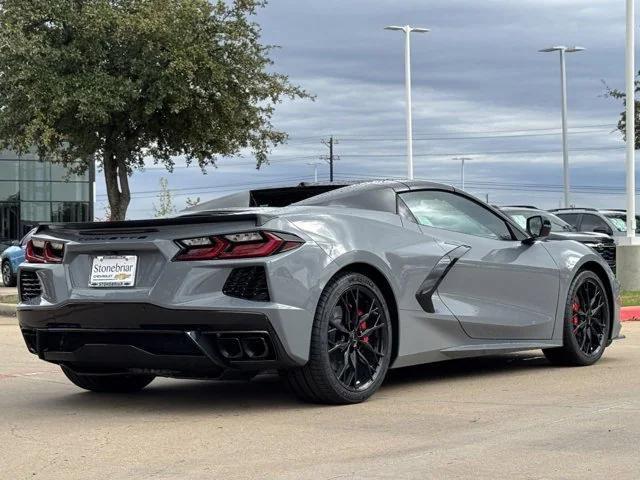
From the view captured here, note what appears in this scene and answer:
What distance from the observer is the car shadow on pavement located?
6.99 m

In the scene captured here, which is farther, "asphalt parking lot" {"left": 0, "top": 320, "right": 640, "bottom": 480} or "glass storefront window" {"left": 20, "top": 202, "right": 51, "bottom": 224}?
"glass storefront window" {"left": 20, "top": 202, "right": 51, "bottom": 224}

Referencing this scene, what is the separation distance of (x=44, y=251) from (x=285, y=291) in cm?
177

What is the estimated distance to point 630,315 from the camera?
556 inches

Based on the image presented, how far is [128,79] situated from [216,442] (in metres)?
19.0

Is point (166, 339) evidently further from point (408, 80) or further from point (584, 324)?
point (408, 80)

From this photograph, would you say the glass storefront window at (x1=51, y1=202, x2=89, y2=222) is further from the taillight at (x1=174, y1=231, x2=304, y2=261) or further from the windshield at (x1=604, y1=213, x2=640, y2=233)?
the taillight at (x1=174, y1=231, x2=304, y2=261)

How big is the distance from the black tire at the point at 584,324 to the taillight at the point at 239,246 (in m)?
2.96

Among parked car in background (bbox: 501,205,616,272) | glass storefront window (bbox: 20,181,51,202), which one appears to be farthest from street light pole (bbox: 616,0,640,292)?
glass storefront window (bbox: 20,181,51,202)

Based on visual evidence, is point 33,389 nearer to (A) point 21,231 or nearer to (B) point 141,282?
(B) point 141,282

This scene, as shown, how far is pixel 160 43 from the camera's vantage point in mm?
24203

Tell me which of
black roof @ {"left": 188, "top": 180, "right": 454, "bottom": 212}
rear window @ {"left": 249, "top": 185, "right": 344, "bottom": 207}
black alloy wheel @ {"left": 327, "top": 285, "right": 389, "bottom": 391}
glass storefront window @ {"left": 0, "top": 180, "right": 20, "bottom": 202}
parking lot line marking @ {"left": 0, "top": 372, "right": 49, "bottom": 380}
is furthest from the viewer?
glass storefront window @ {"left": 0, "top": 180, "right": 20, "bottom": 202}

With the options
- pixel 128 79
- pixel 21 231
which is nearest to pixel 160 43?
pixel 128 79

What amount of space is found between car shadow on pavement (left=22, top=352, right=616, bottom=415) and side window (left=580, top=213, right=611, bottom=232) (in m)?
15.0

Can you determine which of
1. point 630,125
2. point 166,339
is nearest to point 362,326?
point 166,339
